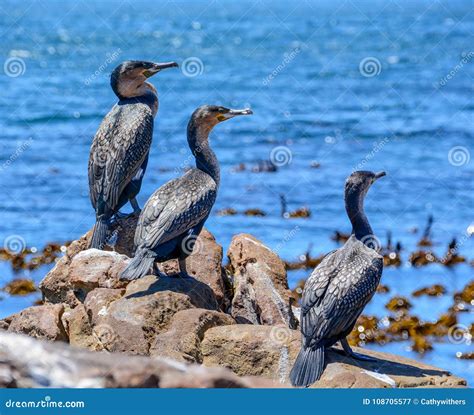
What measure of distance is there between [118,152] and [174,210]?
4.35ft

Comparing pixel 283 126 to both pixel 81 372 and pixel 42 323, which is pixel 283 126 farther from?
pixel 81 372

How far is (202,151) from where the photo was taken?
420 inches

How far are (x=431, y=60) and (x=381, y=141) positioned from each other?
61.9 ft

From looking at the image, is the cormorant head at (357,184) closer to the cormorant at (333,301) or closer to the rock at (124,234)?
the cormorant at (333,301)

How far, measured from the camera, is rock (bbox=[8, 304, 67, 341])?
386 inches

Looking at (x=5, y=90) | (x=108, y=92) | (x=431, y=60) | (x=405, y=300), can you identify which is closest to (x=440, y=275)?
(x=405, y=300)

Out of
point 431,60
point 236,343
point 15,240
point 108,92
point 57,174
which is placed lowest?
point 236,343

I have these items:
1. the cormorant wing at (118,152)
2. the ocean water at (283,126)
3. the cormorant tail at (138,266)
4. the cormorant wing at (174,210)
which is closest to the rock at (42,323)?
the cormorant tail at (138,266)

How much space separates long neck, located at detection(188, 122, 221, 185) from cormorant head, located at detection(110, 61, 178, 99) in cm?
104

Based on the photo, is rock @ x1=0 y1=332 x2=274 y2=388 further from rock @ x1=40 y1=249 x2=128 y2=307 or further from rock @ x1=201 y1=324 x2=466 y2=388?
rock @ x1=40 y1=249 x2=128 y2=307

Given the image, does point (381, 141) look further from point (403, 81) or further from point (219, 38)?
point (219, 38)

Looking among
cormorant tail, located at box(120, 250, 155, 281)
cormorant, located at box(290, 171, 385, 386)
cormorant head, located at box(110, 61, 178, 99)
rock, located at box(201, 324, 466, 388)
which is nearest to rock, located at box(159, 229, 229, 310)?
cormorant tail, located at box(120, 250, 155, 281)

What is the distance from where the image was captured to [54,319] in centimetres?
990

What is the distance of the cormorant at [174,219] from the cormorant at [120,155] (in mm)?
798
